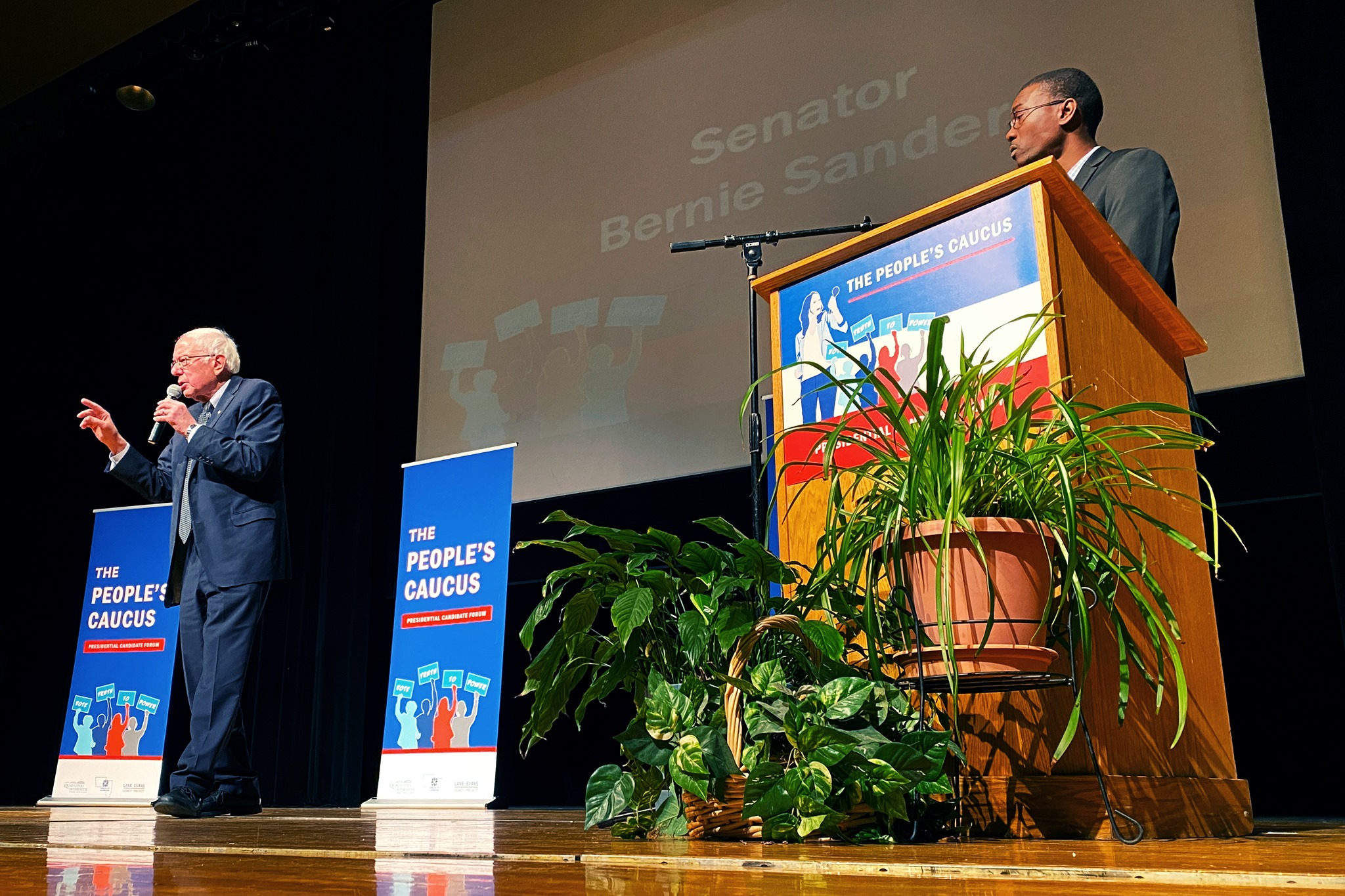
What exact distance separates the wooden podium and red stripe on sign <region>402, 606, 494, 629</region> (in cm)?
232

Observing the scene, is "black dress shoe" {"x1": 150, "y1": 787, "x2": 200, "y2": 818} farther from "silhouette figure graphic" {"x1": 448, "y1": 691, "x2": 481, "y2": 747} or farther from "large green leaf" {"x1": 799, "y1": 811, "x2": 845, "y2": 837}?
"large green leaf" {"x1": 799, "y1": 811, "x2": 845, "y2": 837}

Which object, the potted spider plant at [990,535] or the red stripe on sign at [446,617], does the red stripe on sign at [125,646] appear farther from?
the potted spider plant at [990,535]

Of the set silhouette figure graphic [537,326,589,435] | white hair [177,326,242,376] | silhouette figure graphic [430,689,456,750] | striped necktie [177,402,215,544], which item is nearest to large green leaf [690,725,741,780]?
striped necktie [177,402,215,544]

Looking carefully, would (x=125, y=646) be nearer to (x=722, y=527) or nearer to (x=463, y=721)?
(x=463, y=721)

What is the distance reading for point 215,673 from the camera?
296cm


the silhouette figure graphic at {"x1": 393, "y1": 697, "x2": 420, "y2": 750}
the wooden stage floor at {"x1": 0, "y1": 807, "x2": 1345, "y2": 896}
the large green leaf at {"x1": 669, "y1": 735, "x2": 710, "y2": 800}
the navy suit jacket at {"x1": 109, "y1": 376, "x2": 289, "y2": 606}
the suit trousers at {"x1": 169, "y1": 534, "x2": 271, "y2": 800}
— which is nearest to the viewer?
the wooden stage floor at {"x1": 0, "y1": 807, "x2": 1345, "y2": 896}

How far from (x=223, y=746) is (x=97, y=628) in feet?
7.33

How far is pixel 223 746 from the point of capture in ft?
9.54

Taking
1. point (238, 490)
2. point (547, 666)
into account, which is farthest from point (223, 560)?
point (547, 666)

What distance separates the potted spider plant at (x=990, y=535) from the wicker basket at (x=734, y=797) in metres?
0.09

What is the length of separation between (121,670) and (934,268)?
4237 mm

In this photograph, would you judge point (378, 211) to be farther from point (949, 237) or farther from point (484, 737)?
point (949, 237)

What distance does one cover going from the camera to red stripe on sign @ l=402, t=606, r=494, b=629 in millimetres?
3789

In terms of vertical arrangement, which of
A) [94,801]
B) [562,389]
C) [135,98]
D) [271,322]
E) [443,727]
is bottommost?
[94,801]
